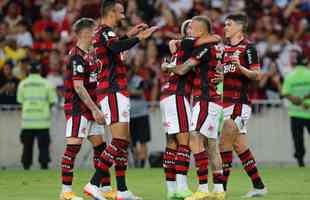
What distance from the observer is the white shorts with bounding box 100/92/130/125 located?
14.6m

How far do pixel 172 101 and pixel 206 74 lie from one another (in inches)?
25.7

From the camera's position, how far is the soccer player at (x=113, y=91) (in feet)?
47.6

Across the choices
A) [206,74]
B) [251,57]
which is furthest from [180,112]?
[251,57]

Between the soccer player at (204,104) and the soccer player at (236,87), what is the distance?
640 mm

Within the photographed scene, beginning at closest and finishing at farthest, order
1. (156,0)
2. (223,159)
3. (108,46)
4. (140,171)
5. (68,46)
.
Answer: (108,46), (223,159), (140,171), (68,46), (156,0)

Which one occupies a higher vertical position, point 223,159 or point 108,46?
point 108,46

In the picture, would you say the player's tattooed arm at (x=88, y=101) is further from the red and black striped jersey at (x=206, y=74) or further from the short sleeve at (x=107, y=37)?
the red and black striped jersey at (x=206, y=74)

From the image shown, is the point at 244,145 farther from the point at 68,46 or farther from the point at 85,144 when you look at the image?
the point at 68,46

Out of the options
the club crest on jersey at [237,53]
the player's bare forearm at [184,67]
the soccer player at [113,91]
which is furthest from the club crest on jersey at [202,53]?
the club crest on jersey at [237,53]

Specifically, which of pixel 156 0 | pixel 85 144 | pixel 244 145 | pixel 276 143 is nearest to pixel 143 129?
pixel 85 144

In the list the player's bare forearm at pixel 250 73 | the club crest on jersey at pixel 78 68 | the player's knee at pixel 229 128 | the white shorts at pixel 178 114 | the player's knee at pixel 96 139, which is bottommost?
the player's knee at pixel 96 139

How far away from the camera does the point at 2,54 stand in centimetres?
2523

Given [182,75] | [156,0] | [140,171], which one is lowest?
[140,171]

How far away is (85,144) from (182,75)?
9.16 metres
